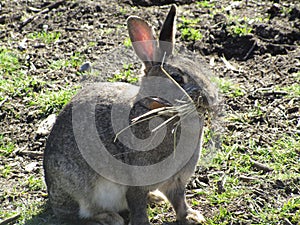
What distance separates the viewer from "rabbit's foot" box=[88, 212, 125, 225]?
506 cm

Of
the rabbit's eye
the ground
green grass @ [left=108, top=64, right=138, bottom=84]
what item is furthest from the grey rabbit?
green grass @ [left=108, top=64, right=138, bottom=84]

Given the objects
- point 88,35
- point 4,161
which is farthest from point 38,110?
point 88,35

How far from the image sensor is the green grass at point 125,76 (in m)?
6.79

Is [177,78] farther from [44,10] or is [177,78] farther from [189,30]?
[44,10]

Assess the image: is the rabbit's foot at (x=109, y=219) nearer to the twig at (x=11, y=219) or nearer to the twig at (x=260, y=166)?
the twig at (x=11, y=219)

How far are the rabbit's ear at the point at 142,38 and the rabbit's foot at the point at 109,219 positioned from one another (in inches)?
46.8

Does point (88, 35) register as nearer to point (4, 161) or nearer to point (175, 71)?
point (4, 161)

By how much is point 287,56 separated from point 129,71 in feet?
5.33

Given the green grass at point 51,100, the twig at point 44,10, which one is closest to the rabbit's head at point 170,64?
the green grass at point 51,100

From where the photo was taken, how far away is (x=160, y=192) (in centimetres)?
539

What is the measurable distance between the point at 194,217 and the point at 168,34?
137cm

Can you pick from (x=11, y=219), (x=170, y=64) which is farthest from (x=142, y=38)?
(x=11, y=219)

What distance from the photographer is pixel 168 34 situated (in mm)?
4859

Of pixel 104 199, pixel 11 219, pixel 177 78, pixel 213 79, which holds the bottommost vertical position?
pixel 11 219
